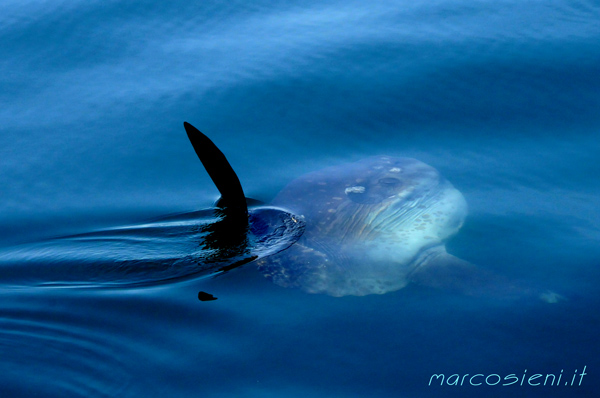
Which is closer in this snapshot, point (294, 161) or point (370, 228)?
point (370, 228)

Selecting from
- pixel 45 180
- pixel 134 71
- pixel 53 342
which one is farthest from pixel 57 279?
pixel 134 71

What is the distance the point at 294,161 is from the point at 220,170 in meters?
1.48

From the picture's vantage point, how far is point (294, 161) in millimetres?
6457

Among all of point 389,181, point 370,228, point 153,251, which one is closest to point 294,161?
point 389,181

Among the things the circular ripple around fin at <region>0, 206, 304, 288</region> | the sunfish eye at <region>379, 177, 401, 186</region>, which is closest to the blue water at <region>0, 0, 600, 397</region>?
the circular ripple around fin at <region>0, 206, 304, 288</region>

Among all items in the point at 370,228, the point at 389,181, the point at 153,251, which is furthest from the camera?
the point at 389,181

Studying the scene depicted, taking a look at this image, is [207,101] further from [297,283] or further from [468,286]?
[468,286]

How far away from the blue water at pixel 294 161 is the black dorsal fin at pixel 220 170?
0.63 metres

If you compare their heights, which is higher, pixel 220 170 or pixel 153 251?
pixel 220 170

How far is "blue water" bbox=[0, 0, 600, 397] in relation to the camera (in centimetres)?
383

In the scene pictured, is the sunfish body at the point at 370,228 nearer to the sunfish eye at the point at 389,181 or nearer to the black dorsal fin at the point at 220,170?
the sunfish eye at the point at 389,181

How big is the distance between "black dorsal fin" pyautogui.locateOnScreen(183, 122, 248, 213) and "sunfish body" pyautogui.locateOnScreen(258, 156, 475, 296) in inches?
22.2

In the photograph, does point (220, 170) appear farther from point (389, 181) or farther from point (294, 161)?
point (389, 181)

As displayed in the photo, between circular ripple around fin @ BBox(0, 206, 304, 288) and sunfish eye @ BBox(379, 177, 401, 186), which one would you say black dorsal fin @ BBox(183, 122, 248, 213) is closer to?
circular ripple around fin @ BBox(0, 206, 304, 288)
